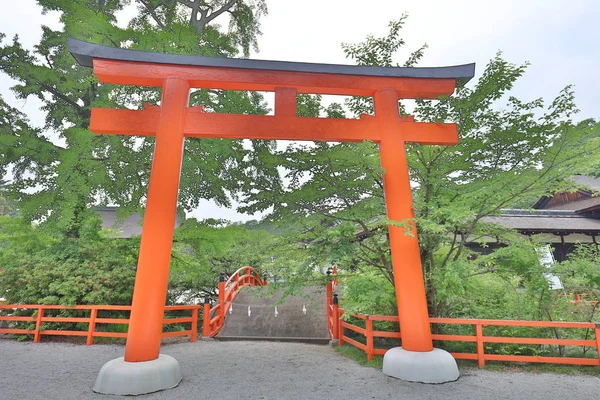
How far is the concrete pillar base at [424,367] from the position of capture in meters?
4.09

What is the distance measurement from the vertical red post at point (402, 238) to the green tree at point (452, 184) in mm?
247

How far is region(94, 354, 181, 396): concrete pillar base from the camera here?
12.1 ft

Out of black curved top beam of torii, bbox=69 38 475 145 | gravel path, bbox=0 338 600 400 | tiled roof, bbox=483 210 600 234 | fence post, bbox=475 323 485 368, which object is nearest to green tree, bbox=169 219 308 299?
gravel path, bbox=0 338 600 400

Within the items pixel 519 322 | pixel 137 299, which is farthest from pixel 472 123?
pixel 137 299

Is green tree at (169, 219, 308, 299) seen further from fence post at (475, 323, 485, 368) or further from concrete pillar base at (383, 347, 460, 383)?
fence post at (475, 323, 485, 368)

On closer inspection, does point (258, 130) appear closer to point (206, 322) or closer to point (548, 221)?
point (206, 322)

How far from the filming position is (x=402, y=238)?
460 centimetres

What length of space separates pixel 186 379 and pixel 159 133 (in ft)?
11.9

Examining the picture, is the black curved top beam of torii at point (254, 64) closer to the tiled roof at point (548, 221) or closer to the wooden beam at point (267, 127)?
the wooden beam at point (267, 127)

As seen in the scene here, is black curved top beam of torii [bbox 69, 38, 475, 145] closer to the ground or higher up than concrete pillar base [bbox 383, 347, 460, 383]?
higher up

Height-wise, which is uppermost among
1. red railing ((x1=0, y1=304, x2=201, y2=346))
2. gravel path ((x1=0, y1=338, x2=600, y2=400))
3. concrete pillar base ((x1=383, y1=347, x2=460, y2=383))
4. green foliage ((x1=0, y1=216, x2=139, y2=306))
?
green foliage ((x1=0, y1=216, x2=139, y2=306))

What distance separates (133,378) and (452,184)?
18.0 ft

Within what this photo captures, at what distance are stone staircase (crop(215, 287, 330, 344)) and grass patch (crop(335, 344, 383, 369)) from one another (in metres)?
1.31

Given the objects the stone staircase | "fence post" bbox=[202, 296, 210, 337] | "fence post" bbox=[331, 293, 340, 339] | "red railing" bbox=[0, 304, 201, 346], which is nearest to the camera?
"red railing" bbox=[0, 304, 201, 346]
